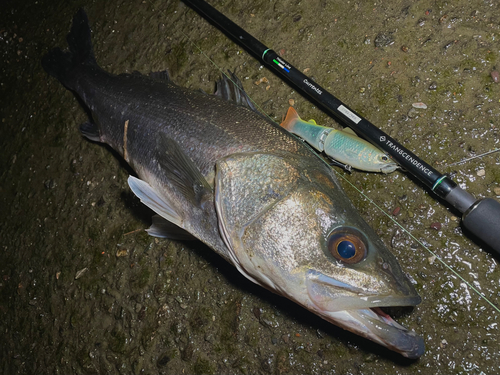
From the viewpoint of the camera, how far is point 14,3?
14.4 feet

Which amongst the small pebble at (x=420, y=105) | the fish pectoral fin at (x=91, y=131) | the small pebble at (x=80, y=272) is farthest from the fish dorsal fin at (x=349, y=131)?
the small pebble at (x=80, y=272)

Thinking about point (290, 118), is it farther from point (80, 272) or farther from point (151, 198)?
point (80, 272)

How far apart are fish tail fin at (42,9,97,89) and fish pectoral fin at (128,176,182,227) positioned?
4.71ft

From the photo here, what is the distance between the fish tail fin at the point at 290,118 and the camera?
2.70 m

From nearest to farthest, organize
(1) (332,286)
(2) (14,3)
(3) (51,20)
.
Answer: (1) (332,286)
(3) (51,20)
(2) (14,3)

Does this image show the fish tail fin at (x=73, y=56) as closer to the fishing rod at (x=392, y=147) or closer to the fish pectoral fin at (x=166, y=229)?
the fishing rod at (x=392, y=147)

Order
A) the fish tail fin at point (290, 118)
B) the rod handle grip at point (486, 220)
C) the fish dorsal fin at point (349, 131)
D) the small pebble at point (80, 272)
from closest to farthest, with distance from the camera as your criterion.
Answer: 1. the rod handle grip at point (486, 220)
2. the fish dorsal fin at point (349, 131)
3. the fish tail fin at point (290, 118)
4. the small pebble at point (80, 272)

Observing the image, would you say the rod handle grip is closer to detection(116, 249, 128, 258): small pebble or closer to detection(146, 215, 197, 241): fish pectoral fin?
detection(146, 215, 197, 241): fish pectoral fin

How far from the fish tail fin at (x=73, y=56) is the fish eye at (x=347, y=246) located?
2.53 m

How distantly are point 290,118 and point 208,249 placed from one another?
1.17 meters

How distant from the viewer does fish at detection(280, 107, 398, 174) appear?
241cm

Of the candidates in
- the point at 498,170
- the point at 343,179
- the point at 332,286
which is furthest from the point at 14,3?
the point at 498,170

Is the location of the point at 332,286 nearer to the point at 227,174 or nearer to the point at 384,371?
the point at 227,174

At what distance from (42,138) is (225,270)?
8.05ft
